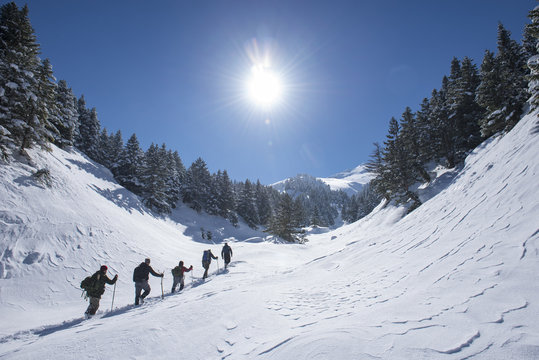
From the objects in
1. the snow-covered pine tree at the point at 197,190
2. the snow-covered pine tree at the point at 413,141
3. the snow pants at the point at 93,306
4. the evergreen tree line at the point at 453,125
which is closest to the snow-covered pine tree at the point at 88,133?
the snow-covered pine tree at the point at 197,190

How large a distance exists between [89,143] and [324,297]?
48.9 metres

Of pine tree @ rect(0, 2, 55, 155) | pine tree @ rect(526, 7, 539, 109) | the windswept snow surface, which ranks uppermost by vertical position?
pine tree @ rect(0, 2, 55, 155)

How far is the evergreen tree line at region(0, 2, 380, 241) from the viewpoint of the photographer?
16188mm

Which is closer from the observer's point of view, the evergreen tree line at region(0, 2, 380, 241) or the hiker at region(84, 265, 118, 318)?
the hiker at region(84, 265, 118, 318)

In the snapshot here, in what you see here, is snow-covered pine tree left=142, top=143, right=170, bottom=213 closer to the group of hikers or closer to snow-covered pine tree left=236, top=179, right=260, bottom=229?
snow-covered pine tree left=236, top=179, right=260, bottom=229

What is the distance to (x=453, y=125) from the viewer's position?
93.4 feet

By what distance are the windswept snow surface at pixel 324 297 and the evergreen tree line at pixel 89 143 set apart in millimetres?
4138

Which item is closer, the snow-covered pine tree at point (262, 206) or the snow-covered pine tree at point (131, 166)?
the snow-covered pine tree at point (131, 166)

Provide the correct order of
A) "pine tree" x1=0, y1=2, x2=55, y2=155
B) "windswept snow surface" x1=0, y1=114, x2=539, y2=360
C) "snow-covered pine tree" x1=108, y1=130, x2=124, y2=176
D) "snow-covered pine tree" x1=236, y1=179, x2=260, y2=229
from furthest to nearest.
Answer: "snow-covered pine tree" x1=236, y1=179, x2=260, y2=229, "snow-covered pine tree" x1=108, y1=130, x2=124, y2=176, "pine tree" x1=0, y1=2, x2=55, y2=155, "windswept snow surface" x1=0, y1=114, x2=539, y2=360

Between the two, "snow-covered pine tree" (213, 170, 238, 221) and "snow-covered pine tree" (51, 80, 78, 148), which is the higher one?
"snow-covered pine tree" (51, 80, 78, 148)

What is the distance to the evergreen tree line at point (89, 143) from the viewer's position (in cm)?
1619

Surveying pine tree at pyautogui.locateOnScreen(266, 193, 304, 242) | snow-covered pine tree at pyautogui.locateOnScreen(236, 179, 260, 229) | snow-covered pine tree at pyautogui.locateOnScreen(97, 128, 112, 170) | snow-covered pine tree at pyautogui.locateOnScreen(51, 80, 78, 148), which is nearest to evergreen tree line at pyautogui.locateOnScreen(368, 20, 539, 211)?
pine tree at pyautogui.locateOnScreen(266, 193, 304, 242)

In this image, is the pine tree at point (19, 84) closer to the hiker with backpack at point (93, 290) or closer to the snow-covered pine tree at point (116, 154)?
the hiker with backpack at point (93, 290)

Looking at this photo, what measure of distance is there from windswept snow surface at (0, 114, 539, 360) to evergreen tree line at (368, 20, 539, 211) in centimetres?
1418
